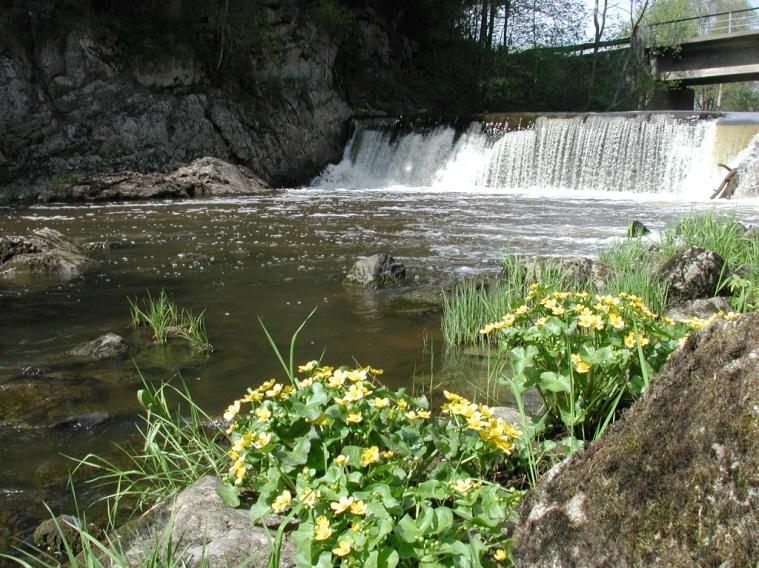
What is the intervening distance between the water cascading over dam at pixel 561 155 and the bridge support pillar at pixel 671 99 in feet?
44.2

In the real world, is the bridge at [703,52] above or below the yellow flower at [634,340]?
above

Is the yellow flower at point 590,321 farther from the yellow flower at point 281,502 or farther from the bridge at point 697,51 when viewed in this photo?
the bridge at point 697,51

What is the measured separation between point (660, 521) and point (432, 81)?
31612 millimetres

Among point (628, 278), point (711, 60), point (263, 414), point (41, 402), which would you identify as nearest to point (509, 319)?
point (263, 414)

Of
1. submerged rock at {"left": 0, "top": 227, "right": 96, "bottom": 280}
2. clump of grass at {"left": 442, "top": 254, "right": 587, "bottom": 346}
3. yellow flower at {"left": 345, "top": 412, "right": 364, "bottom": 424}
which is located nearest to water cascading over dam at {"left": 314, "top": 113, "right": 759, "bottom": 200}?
clump of grass at {"left": 442, "top": 254, "right": 587, "bottom": 346}

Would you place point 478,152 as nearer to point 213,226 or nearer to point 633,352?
point 213,226

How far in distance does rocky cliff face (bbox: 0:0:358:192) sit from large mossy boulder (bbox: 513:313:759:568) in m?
20.2

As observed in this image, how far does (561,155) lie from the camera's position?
19.7 metres

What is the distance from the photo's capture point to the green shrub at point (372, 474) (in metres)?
1.87

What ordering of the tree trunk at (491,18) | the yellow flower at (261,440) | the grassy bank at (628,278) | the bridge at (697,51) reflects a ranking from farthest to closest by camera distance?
1. the tree trunk at (491,18)
2. the bridge at (697,51)
3. the grassy bank at (628,278)
4. the yellow flower at (261,440)

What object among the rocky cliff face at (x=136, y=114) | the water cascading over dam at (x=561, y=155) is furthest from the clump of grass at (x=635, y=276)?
the rocky cliff face at (x=136, y=114)

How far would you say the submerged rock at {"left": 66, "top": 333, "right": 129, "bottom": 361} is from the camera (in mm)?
5449

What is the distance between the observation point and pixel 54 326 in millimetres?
6527

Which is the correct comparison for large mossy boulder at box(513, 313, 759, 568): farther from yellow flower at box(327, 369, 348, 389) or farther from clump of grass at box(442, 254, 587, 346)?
clump of grass at box(442, 254, 587, 346)
